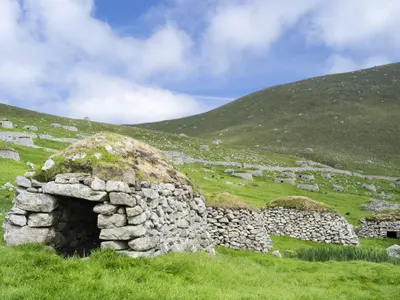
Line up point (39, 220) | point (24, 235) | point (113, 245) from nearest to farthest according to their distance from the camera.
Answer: point (113, 245) < point (24, 235) < point (39, 220)

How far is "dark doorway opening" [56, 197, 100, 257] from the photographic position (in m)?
13.2

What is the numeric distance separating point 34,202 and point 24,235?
1.05 metres

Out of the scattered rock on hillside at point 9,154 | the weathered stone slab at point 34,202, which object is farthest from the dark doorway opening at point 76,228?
the scattered rock on hillside at point 9,154

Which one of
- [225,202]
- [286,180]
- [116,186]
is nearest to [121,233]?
[116,186]

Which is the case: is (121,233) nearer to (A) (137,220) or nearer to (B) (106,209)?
(A) (137,220)

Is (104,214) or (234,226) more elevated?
(104,214)

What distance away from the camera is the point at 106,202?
11.2 metres

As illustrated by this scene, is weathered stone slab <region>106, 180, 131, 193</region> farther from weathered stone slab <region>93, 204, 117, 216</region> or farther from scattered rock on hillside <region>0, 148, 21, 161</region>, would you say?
scattered rock on hillside <region>0, 148, 21, 161</region>

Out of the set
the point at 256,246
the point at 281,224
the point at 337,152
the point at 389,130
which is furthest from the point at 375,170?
the point at 256,246

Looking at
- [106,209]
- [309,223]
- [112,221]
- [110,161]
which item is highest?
[110,161]

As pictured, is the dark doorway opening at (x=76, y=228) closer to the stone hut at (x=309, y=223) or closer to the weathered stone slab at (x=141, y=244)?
the weathered stone slab at (x=141, y=244)

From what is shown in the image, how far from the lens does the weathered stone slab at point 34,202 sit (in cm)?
1152

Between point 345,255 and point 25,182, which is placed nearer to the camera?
point 25,182

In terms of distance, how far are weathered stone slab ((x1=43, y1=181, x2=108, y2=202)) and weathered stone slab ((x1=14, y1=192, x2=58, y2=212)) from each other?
25 centimetres
